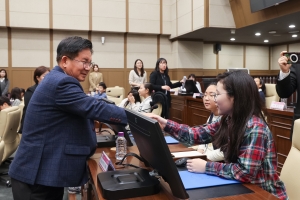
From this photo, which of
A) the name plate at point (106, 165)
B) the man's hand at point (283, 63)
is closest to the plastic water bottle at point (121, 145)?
the name plate at point (106, 165)

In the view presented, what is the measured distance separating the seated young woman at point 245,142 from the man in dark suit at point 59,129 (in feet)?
1.69

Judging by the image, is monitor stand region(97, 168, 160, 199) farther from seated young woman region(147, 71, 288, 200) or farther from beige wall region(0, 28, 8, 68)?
beige wall region(0, 28, 8, 68)

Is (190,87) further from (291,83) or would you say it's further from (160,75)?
(291,83)

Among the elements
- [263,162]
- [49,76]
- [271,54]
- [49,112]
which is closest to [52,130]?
[49,112]

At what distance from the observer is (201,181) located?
1.24m

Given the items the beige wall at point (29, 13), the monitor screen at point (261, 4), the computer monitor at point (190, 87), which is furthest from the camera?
the beige wall at point (29, 13)

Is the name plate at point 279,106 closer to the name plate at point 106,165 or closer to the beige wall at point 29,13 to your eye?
the name plate at point 106,165

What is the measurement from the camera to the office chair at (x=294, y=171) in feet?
5.09

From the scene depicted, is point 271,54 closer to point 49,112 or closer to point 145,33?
point 145,33

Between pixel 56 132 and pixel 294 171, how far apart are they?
1.29 metres

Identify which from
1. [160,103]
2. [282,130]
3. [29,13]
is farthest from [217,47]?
[282,130]

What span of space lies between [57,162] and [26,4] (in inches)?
327

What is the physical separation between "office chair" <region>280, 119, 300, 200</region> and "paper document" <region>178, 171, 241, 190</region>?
521 mm

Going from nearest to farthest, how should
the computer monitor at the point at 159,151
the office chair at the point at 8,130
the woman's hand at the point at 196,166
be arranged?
the computer monitor at the point at 159,151
the woman's hand at the point at 196,166
the office chair at the point at 8,130
